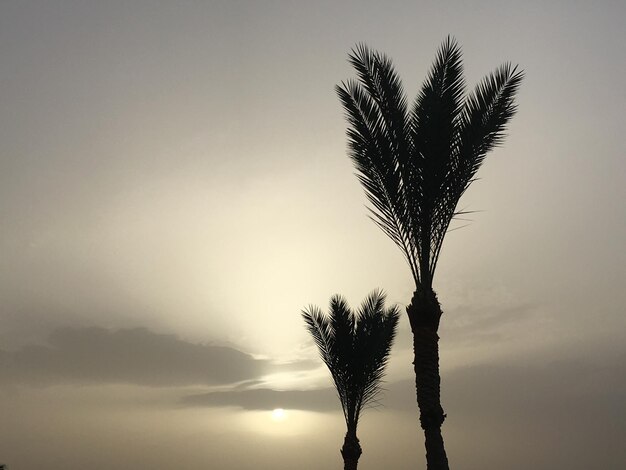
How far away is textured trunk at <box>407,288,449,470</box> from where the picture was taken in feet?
48.8

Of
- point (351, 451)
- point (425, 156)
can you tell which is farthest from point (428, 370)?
point (351, 451)

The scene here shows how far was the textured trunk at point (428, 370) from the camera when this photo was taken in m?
14.9

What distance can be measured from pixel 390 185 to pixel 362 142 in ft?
4.07

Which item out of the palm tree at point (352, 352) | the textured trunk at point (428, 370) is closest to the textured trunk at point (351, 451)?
the palm tree at point (352, 352)

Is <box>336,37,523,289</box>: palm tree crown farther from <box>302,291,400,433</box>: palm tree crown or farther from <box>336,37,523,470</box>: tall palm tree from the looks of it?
<box>302,291,400,433</box>: palm tree crown

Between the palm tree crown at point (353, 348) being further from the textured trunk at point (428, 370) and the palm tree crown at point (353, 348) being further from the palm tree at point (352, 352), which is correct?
the textured trunk at point (428, 370)

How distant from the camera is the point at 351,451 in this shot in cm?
2642

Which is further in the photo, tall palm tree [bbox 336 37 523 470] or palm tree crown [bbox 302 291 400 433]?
palm tree crown [bbox 302 291 400 433]

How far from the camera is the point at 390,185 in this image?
1572 cm

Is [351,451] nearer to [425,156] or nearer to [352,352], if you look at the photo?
[352,352]

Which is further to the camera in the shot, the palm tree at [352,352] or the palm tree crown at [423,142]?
the palm tree at [352,352]

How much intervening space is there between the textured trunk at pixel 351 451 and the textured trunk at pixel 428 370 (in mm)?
11997

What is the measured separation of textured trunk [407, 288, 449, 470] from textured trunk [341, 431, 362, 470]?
39.4 feet

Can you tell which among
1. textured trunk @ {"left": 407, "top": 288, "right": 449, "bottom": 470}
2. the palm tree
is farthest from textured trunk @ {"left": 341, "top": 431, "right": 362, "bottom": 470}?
textured trunk @ {"left": 407, "top": 288, "right": 449, "bottom": 470}
